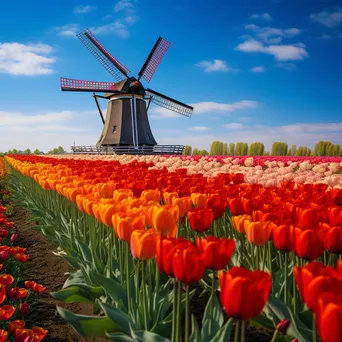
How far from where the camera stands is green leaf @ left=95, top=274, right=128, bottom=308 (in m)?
2.51

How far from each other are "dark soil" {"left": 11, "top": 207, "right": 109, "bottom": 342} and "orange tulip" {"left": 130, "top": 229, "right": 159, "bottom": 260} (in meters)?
1.21

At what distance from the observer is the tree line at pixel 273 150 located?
32269mm

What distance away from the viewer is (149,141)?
103ft

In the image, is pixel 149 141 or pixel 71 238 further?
pixel 149 141

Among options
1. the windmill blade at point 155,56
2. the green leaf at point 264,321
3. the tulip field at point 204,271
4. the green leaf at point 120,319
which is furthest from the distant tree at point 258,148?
the green leaf at point 120,319

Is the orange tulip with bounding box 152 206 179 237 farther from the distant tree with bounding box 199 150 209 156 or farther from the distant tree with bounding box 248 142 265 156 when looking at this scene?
the distant tree with bounding box 199 150 209 156

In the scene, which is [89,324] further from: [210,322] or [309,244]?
[309,244]

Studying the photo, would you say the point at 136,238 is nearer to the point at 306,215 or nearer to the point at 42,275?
the point at 306,215

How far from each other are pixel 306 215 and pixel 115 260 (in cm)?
166

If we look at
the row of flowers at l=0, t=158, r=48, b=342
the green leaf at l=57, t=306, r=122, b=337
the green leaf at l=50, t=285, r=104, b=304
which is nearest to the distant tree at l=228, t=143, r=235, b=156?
the row of flowers at l=0, t=158, r=48, b=342

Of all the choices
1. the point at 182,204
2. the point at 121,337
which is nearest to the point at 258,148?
the point at 182,204

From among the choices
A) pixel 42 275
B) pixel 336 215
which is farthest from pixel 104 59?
pixel 336 215

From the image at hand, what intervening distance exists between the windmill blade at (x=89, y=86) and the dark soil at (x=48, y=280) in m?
24.3

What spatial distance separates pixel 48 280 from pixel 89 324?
6.74 feet
